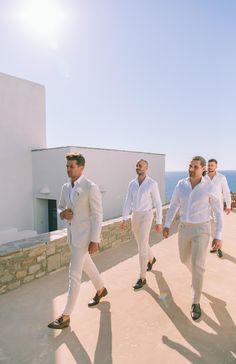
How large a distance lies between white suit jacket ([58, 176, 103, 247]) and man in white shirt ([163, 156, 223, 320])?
1.19 m

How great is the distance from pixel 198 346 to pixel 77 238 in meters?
1.74

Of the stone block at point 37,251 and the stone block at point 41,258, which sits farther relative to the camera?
the stone block at point 41,258

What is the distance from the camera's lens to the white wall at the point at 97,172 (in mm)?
13164

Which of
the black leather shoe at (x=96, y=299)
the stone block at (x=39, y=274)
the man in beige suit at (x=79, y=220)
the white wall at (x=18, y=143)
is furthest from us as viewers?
the white wall at (x=18, y=143)

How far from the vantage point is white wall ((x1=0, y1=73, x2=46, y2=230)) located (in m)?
13.2

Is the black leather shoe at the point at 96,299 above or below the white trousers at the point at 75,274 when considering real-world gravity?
below

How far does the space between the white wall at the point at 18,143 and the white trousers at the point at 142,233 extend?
10581 mm

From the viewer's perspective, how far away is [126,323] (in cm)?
311

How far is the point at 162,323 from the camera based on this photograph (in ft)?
10.2

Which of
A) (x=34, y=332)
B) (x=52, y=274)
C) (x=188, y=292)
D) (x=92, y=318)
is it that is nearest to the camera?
(x=34, y=332)

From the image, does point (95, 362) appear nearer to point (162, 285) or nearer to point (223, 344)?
point (223, 344)

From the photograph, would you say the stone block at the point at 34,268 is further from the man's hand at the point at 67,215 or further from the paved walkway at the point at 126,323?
the man's hand at the point at 67,215

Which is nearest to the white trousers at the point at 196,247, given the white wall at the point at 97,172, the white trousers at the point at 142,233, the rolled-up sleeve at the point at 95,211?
the white trousers at the point at 142,233

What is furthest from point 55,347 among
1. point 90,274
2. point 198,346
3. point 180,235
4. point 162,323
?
point 180,235
